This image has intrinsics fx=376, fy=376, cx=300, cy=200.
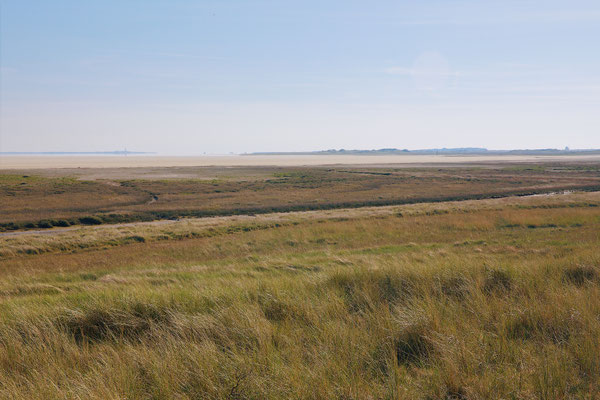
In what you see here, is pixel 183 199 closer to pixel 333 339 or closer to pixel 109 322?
pixel 109 322

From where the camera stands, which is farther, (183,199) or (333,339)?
(183,199)

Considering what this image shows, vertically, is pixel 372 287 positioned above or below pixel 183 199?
above

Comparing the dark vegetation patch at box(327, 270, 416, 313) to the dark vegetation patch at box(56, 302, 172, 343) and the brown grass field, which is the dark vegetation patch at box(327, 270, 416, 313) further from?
the dark vegetation patch at box(56, 302, 172, 343)

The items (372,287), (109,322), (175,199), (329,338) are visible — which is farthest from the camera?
(175,199)

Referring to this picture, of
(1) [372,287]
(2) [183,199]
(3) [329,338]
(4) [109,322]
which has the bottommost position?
(2) [183,199]

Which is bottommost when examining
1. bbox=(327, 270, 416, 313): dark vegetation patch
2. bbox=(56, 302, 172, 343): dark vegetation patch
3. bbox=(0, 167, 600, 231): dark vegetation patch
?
bbox=(0, 167, 600, 231): dark vegetation patch

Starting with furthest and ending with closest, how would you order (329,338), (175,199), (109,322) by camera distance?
(175,199) < (109,322) < (329,338)

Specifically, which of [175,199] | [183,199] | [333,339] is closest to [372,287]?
[333,339]

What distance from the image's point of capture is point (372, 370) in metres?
4.18

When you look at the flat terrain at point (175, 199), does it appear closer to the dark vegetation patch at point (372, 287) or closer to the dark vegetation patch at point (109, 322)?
the dark vegetation patch at point (109, 322)

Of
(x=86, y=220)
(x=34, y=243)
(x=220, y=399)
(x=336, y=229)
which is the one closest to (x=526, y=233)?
(x=336, y=229)

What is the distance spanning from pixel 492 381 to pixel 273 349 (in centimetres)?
238

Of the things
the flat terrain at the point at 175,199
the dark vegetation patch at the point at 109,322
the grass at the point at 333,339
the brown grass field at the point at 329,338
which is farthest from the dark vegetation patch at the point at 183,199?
the dark vegetation patch at the point at 109,322

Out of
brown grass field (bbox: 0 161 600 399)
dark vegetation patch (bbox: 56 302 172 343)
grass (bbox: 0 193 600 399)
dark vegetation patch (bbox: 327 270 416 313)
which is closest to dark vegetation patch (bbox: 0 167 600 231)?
brown grass field (bbox: 0 161 600 399)
